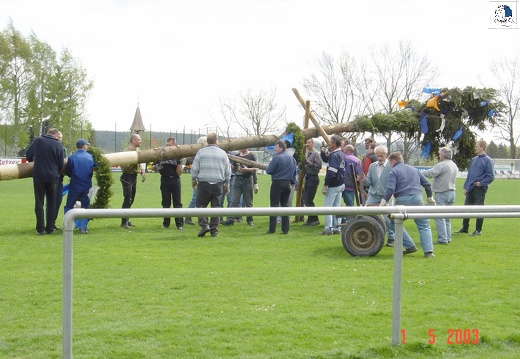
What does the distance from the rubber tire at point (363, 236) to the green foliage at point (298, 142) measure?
3758mm

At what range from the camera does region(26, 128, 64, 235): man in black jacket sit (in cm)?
1173

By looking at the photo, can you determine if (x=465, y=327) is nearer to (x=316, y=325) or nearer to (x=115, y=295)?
(x=316, y=325)

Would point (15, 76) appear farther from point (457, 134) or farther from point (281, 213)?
point (281, 213)

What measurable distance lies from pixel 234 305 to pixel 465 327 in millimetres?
1986

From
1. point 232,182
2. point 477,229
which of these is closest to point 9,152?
point 232,182

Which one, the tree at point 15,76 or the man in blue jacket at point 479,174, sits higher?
the tree at point 15,76

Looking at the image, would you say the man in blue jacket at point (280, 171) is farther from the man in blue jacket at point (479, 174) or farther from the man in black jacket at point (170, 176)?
the man in blue jacket at point (479, 174)

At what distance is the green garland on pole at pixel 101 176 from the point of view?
12281 mm

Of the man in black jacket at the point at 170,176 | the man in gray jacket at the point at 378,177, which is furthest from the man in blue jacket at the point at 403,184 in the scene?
the man in black jacket at the point at 170,176

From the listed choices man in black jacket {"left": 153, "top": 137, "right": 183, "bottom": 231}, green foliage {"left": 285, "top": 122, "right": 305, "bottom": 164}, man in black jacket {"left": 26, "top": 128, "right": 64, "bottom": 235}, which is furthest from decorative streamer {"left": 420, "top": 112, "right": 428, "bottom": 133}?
man in black jacket {"left": 26, "top": 128, "right": 64, "bottom": 235}

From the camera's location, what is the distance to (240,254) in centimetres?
711

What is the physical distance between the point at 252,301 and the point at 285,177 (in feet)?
22.1

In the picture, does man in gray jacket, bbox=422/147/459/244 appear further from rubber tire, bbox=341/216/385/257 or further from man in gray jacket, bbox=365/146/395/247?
rubber tire, bbox=341/216/385/257

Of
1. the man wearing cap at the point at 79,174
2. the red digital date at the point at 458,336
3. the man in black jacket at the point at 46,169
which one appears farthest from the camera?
the man wearing cap at the point at 79,174
